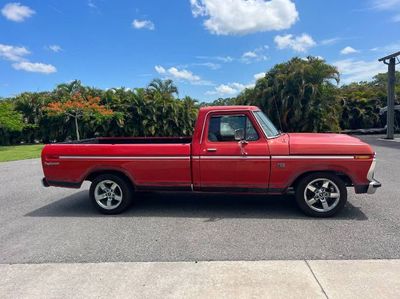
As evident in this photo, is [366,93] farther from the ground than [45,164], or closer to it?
farther from the ground

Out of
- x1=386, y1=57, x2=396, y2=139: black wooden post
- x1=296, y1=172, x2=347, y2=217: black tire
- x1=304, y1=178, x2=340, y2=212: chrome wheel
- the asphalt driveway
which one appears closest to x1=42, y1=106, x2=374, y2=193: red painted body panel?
→ x1=296, y1=172, x2=347, y2=217: black tire

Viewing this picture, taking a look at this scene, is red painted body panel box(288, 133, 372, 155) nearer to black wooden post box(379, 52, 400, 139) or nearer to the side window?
the side window

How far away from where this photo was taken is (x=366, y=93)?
86.5 ft

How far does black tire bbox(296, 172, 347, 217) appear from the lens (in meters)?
5.05

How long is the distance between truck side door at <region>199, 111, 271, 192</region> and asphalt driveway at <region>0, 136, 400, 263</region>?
1.84ft

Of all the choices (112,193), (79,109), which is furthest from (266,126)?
(79,109)

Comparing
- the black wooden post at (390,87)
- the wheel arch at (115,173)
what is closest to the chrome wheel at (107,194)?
the wheel arch at (115,173)

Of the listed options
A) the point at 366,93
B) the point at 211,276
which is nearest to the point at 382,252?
the point at 211,276

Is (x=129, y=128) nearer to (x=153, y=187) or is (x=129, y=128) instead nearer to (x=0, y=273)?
(x=153, y=187)

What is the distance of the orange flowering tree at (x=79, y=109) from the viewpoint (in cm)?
1907

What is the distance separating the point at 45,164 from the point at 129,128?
15682mm

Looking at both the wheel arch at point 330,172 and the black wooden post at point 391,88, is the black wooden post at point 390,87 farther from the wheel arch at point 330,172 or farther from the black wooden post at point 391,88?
the wheel arch at point 330,172

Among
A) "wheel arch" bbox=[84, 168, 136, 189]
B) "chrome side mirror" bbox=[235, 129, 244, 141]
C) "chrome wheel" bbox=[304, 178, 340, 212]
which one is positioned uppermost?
"chrome side mirror" bbox=[235, 129, 244, 141]

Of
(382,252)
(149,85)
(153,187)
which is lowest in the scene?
(382,252)
